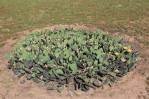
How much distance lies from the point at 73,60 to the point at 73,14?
6.39 meters

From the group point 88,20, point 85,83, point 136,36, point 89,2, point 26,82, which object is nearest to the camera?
point 85,83

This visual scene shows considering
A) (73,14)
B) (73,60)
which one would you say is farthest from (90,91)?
(73,14)

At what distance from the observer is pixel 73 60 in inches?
322

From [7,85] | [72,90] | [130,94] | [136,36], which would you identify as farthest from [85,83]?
[136,36]

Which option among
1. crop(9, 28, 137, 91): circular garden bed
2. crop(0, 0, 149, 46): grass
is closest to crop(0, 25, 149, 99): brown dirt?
crop(9, 28, 137, 91): circular garden bed

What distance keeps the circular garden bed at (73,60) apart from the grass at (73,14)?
10.2 feet

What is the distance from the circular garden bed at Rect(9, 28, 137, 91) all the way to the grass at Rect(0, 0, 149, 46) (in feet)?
10.2

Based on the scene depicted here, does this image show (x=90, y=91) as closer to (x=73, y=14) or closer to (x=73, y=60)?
(x=73, y=60)

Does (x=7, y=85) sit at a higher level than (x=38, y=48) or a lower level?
lower

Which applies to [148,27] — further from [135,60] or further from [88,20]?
[135,60]

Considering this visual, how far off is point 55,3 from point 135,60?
7.86 meters

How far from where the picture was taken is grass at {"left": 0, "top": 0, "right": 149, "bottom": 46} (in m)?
13.0

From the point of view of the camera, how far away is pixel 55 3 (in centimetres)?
1606

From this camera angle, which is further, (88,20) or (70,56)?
(88,20)
